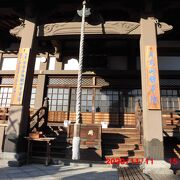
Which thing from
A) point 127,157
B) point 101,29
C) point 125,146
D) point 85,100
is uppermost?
point 101,29

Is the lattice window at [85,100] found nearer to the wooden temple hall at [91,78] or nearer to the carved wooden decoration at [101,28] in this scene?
the wooden temple hall at [91,78]

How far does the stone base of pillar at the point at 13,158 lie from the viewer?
7.07 metres

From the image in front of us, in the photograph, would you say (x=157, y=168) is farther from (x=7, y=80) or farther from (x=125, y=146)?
(x=7, y=80)

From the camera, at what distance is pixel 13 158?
23.7ft

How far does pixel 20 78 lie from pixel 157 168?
5.76 metres

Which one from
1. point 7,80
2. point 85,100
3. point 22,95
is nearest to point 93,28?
point 22,95

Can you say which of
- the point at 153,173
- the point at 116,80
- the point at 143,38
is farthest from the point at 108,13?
the point at 153,173

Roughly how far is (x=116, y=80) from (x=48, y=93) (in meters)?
4.20

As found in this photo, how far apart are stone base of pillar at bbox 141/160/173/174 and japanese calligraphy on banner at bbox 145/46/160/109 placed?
1.79 meters

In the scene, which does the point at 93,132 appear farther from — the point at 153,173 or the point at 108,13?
the point at 108,13

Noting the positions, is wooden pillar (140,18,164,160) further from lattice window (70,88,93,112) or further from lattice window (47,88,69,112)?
lattice window (47,88,69,112)

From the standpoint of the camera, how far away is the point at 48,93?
42.5ft
